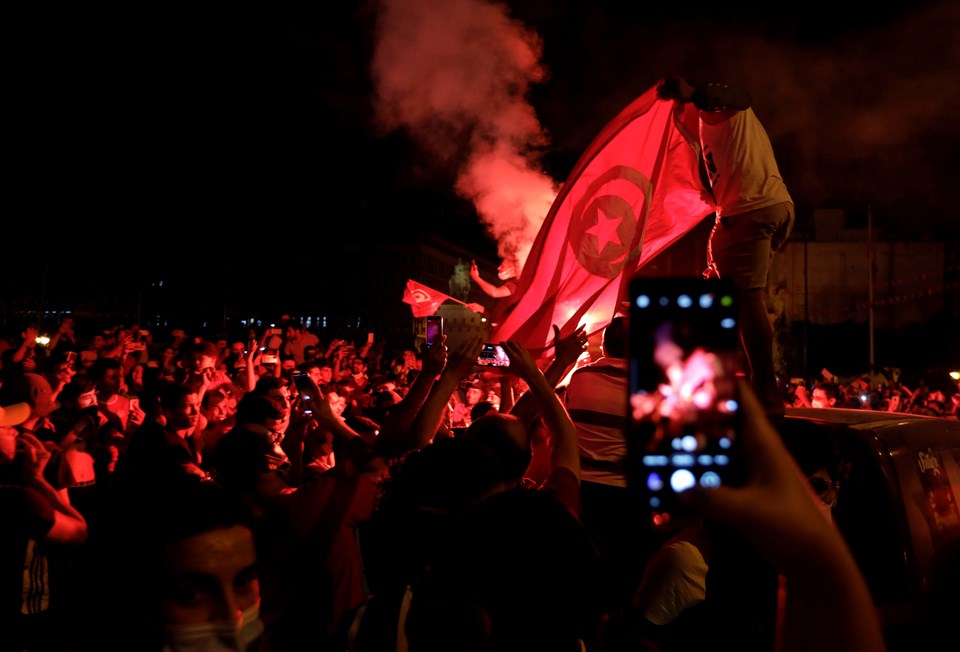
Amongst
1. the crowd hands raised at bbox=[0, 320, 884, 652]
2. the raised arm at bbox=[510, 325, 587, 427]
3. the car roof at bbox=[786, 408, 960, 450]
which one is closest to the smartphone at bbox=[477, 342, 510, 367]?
the crowd hands raised at bbox=[0, 320, 884, 652]

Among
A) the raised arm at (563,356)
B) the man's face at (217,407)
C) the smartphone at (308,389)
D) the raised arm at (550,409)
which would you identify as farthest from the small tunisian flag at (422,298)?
the raised arm at (550,409)

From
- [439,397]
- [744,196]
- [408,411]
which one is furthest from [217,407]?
[744,196]

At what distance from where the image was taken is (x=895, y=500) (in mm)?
3420

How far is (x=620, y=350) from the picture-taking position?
160 inches

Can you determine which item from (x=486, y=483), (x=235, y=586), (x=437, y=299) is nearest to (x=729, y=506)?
(x=486, y=483)

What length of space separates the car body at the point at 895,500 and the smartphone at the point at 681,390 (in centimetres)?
244

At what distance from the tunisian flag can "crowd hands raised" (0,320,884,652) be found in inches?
34.1

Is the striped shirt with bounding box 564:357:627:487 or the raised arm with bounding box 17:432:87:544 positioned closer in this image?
the raised arm with bounding box 17:432:87:544

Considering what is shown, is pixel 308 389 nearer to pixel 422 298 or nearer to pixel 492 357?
pixel 492 357

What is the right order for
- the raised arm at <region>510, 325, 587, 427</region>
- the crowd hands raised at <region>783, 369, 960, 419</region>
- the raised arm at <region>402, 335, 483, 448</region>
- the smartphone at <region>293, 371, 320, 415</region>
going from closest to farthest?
1. the raised arm at <region>402, 335, 483, 448</region>
2. the raised arm at <region>510, 325, 587, 427</region>
3. the smartphone at <region>293, 371, 320, 415</region>
4. the crowd hands raised at <region>783, 369, 960, 419</region>

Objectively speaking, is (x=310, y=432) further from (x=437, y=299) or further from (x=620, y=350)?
(x=437, y=299)

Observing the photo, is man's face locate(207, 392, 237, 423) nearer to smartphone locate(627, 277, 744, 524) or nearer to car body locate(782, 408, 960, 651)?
car body locate(782, 408, 960, 651)

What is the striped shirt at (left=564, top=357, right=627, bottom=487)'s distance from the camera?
13.6 feet

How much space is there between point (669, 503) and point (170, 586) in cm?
163
